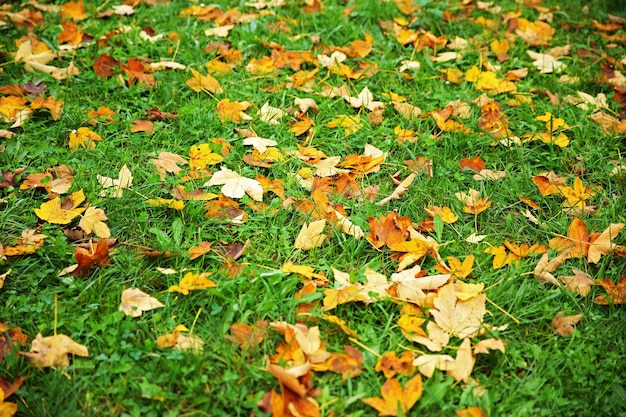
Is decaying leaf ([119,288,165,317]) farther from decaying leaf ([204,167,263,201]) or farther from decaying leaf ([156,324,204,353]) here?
decaying leaf ([204,167,263,201])

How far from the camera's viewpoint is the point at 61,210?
2229mm

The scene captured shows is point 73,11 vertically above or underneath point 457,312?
above

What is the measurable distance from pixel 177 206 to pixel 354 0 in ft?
7.01

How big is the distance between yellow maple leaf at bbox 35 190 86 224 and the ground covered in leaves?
0.03 ft

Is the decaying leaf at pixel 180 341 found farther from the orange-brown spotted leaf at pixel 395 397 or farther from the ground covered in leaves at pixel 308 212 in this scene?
the orange-brown spotted leaf at pixel 395 397

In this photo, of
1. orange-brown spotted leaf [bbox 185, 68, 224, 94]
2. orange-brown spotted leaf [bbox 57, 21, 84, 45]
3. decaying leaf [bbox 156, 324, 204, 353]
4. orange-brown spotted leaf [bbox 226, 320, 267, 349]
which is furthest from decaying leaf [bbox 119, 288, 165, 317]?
orange-brown spotted leaf [bbox 57, 21, 84, 45]


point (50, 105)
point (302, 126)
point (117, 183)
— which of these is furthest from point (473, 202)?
point (50, 105)

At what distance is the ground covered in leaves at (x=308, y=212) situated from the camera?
5.76 ft

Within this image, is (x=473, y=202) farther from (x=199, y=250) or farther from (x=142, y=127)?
(x=142, y=127)

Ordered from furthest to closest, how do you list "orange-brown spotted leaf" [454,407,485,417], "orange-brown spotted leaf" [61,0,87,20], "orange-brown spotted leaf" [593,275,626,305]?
"orange-brown spotted leaf" [61,0,87,20]
"orange-brown spotted leaf" [593,275,626,305]
"orange-brown spotted leaf" [454,407,485,417]

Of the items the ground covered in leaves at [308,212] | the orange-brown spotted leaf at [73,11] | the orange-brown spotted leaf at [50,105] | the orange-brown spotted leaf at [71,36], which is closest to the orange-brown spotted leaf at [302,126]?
the ground covered in leaves at [308,212]

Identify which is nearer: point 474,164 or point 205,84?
point 474,164

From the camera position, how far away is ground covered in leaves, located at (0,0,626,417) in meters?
1.76

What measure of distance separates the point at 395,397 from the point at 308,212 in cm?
88
